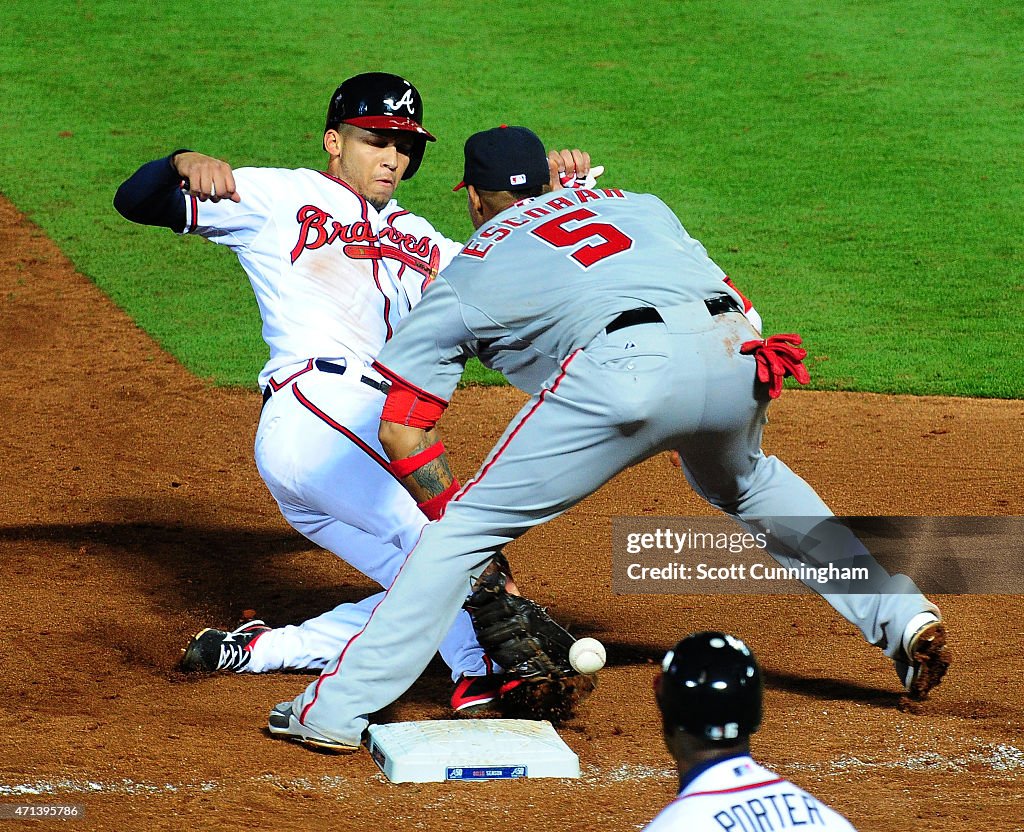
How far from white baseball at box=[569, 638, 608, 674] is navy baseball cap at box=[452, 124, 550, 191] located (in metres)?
1.28

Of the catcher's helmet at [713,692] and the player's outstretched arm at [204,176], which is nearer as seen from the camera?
the catcher's helmet at [713,692]

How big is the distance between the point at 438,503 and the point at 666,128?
7.58m

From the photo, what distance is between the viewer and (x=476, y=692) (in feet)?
13.0

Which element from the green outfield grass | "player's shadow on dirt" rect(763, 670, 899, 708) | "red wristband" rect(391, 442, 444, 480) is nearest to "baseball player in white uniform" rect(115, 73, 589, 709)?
"red wristband" rect(391, 442, 444, 480)

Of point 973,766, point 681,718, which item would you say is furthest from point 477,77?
point 681,718

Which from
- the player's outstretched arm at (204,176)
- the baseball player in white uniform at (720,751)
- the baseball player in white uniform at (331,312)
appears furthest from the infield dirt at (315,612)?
the player's outstretched arm at (204,176)

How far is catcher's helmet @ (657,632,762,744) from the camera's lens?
2012 mm

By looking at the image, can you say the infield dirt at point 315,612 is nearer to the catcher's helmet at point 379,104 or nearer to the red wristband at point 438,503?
the red wristband at point 438,503

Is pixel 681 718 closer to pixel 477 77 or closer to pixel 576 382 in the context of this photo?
pixel 576 382

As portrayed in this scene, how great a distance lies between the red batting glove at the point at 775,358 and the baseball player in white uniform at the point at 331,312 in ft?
3.12

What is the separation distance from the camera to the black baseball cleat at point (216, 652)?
13.4 feet

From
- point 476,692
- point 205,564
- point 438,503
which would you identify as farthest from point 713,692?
point 205,564

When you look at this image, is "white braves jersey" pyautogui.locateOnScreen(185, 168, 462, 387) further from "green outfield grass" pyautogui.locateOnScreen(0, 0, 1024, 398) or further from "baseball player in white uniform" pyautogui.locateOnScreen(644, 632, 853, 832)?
"green outfield grass" pyautogui.locateOnScreen(0, 0, 1024, 398)

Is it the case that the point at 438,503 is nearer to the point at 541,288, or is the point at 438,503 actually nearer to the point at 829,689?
the point at 541,288
